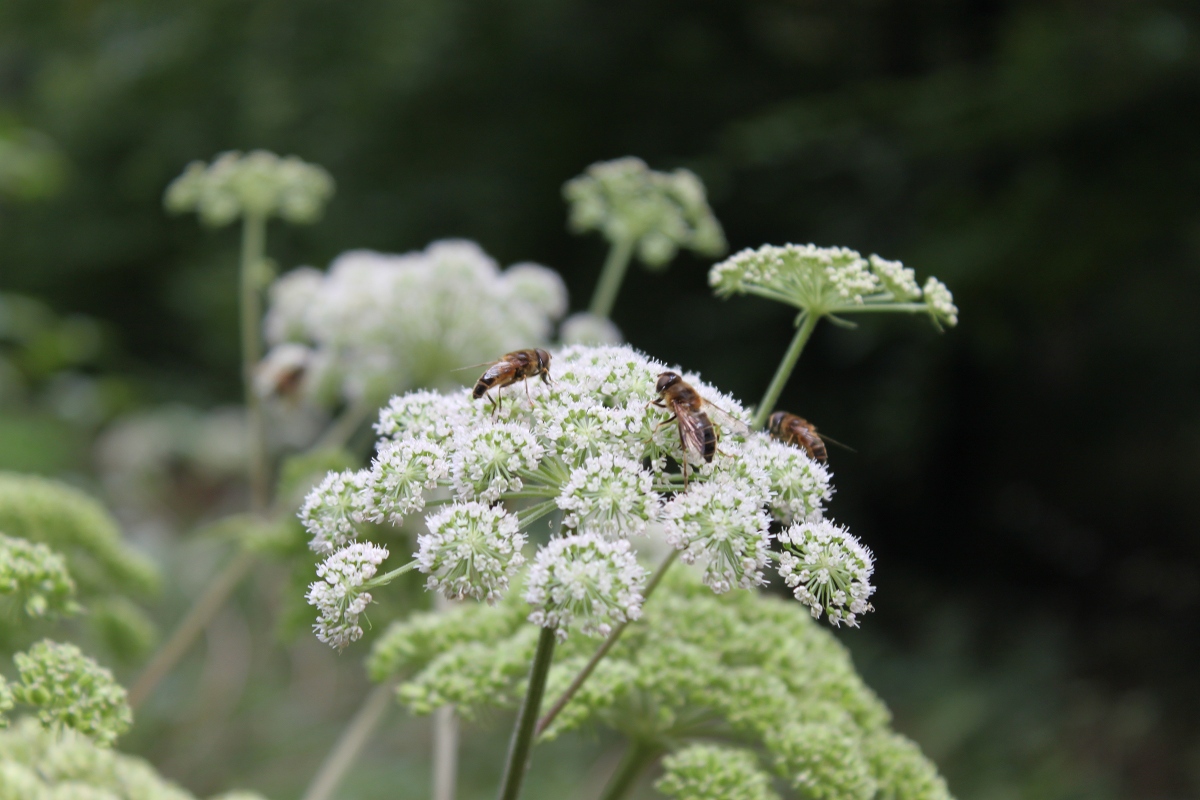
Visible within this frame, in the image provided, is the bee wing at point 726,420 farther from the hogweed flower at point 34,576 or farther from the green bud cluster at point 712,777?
the hogweed flower at point 34,576

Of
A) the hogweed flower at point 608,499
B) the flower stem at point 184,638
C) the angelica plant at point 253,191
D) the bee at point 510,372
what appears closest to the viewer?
the hogweed flower at point 608,499

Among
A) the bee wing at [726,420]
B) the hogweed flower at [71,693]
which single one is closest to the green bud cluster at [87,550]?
the hogweed flower at [71,693]

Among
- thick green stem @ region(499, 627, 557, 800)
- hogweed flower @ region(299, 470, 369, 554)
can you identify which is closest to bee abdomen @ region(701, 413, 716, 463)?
thick green stem @ region(499, 627, 557, 800)

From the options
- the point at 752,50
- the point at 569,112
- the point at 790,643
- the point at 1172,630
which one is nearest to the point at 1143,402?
the point at 1172,630

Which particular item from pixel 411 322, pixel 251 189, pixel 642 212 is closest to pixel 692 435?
pixel 642 212

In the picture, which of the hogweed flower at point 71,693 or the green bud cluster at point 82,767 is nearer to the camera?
the hogweed flower at point 71,693

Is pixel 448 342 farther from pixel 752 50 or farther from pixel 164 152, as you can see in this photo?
pixel 164 152
